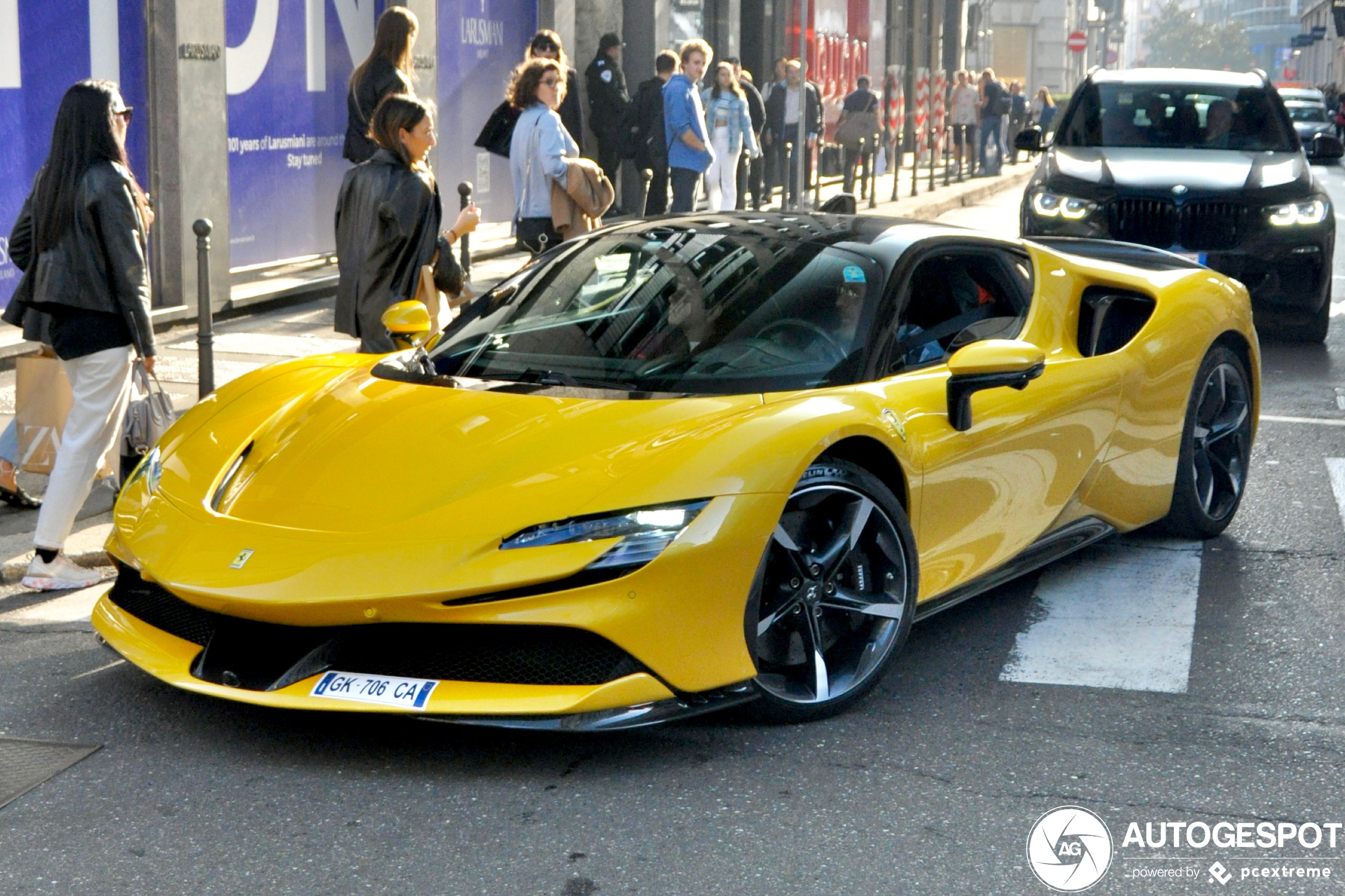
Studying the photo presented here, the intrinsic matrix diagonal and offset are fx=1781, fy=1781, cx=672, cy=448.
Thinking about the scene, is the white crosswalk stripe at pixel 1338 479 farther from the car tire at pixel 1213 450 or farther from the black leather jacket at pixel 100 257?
the black leather jacket at pixel 100 257

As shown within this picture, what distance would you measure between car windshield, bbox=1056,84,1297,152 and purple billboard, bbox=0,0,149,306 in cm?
618

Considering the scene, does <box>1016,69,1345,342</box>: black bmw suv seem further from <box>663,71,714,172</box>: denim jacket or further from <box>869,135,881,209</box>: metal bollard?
<box>869,135,881,209</box>: metal bollard

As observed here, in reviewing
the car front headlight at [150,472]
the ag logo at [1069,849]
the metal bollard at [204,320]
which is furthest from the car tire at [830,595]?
the metal bollard at [204,320]

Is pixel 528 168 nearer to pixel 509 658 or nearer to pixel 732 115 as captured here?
pixel 509 658

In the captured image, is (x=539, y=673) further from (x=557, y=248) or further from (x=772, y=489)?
(x=557, y=248)

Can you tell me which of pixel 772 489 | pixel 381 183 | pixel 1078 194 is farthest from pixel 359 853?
pixel 1078 194

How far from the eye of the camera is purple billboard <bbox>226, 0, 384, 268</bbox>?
1288 centimetres

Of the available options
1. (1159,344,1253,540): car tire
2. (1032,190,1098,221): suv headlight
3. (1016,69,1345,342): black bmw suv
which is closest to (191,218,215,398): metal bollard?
(1159,344,1253,540): car tire

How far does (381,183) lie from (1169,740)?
3685 mm

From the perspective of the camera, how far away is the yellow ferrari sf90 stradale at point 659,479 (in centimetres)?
394

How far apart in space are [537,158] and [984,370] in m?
5.03

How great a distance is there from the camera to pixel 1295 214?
35.0 ft

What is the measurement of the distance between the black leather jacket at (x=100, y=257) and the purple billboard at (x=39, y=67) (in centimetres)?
459

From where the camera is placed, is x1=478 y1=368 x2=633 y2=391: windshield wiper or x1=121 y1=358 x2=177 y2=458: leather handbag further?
x1=121 y1=358 x2=177 y2=458: leather handbag
